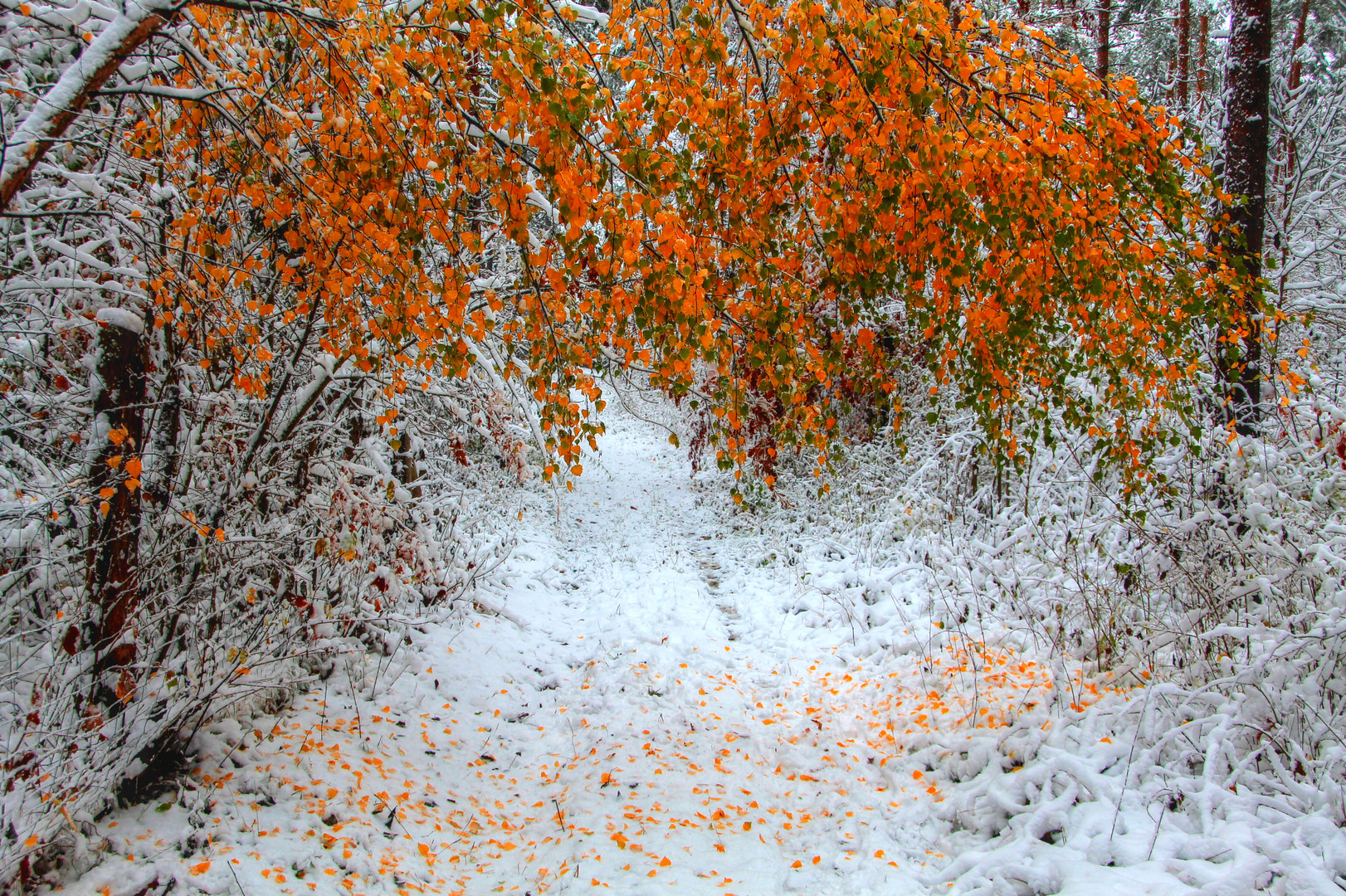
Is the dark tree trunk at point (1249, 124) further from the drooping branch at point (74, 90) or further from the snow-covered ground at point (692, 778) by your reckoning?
the drooping branch at point (74, 90)

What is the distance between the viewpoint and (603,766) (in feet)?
14.4

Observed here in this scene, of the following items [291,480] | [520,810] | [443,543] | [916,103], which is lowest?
[520,810]

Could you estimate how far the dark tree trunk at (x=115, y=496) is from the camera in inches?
123

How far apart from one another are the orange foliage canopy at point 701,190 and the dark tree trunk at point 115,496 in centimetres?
52

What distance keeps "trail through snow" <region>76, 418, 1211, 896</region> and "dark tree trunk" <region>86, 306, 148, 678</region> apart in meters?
0.90

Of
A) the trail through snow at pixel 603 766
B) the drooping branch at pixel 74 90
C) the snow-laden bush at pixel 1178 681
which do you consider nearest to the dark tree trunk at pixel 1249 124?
the snow-laden bush at pixel 1178 681

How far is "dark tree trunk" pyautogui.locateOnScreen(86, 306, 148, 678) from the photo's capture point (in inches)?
123

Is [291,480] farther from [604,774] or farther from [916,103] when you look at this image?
[916,103]

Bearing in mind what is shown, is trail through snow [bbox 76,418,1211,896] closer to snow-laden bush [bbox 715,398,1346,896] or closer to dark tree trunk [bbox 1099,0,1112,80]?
snow-laden bush [bbox 715,398,1346,896]

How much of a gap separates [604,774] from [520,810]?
54 cm

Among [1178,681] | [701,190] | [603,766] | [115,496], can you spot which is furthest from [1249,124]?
[115,496]

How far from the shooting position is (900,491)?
25.0 ft

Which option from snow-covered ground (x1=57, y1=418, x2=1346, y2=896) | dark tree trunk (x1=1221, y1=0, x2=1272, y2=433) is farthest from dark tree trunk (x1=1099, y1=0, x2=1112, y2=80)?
snow-covered ground (x1=57, y1=418, x2=1346, y2=896)

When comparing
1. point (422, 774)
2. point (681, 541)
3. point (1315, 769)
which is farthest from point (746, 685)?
point (681, 541)
